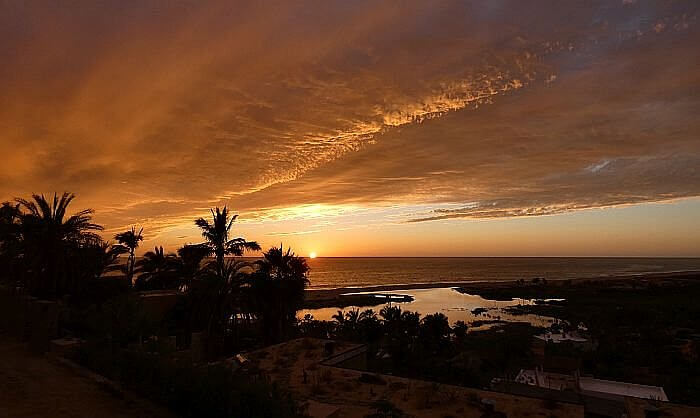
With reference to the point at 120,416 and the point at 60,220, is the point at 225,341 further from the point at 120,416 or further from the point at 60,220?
the point at 120,416

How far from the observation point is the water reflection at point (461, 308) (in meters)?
48.5

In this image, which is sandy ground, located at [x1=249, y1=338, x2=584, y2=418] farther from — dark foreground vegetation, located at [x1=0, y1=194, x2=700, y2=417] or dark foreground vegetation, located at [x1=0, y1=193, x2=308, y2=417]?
dark foreground vegetation, located at [x1=0, y1=193, x2=308, y2=417]

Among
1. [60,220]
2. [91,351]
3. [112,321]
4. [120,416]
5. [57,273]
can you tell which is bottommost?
[120,416]

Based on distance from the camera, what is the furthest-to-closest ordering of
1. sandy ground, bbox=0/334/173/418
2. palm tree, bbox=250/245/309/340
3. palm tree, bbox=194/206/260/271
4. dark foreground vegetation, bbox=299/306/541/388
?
palm tree, bbox=250/245/309/340
palm tree, bbox=194/206/260/271
dark foreground vegetation, bbox=299/306/541/388
sandy ground, bbox=0/334/173/418

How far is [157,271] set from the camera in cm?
2794

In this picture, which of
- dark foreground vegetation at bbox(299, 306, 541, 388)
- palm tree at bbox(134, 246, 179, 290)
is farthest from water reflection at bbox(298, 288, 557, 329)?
palm tree at bbox(134, 246, 179, 290)

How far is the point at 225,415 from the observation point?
652 centimetres

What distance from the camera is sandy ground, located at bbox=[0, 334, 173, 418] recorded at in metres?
7.07

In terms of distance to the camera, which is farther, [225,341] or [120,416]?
[225,341]

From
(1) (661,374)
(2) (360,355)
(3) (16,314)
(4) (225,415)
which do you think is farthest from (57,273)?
(1) (661,374)

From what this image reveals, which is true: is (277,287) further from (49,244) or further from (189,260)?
(49,244)

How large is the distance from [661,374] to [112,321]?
91.9ft

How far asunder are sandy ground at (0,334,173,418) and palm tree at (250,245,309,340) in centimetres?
1218

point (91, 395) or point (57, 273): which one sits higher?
Result: point (57, 273)
